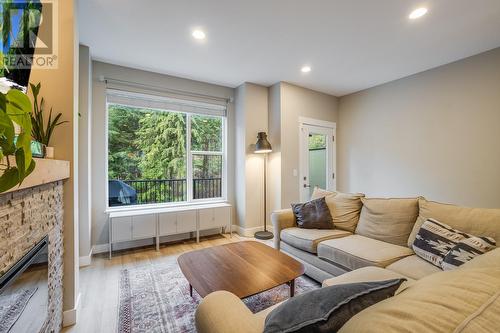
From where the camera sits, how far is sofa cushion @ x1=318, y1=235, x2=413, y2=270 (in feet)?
6.10

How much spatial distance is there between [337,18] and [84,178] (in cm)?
339

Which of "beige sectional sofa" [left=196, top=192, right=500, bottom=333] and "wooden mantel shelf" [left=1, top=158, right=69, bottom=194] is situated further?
"wooden mantel shelf" [left=1, top=158, right=69, bottom=194]

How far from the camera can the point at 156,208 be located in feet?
11.7

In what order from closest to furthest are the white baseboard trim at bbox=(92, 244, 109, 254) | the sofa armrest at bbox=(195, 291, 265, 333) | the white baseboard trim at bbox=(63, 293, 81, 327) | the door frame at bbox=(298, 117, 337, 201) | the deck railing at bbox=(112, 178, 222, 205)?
1. the sofa armrest at bbox=(195, 291, 265, 333)
2. the white baseboard trim at bbox=(63, 293, 81, 327)
3. the white baseboard trim at bbox=(92, 244, 109, 254)
4. the deck railing at bbox=(112, 178, 222, 205)
5. the door frame at bbox=(298, 117, 337, 201)

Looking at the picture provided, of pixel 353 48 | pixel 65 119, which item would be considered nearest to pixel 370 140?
pixel 353 48

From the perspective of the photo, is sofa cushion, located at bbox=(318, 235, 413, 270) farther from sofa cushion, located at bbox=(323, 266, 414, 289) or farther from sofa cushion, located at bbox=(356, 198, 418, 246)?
sofa cushion, located at bbox=(323, 266, 414, 289)

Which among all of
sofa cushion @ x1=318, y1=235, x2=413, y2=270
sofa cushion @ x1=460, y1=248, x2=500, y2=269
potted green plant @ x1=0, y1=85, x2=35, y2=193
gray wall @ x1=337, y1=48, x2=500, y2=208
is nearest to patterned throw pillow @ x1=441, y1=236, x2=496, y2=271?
sofa cushion @ x1=318, y1=235, x2=413, y2=270

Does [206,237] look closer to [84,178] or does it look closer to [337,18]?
[84,178]

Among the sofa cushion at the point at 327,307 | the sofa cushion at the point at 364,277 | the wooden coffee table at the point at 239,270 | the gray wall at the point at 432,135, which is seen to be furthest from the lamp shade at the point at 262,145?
the sofa cushion at the point at 327,307

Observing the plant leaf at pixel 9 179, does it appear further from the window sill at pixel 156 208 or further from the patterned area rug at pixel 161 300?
the window sill at pixel 156 208

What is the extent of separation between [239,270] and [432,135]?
139 inches

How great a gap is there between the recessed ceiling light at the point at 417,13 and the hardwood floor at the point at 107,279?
3318 mm

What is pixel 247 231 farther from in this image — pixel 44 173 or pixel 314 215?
pixel 44 173

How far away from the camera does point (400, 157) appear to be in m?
3.83
